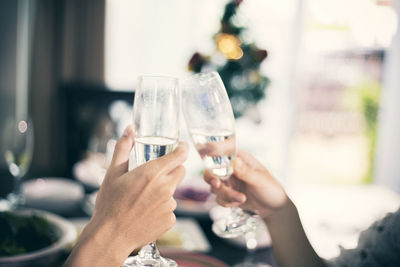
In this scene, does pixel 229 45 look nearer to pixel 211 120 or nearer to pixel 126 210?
pixel 211 120

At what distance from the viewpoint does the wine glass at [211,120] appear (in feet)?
2.53

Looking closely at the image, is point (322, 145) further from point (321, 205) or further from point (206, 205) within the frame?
point (206, 205)

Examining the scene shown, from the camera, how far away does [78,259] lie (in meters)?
0.62

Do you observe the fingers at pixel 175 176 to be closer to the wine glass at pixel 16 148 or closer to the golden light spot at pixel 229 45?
the wine glass at pixel 16 148

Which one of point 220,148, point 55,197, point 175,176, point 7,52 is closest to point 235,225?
point 220,148

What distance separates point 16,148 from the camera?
4.63 ft

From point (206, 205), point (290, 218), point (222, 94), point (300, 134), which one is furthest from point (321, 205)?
point (222, 94)

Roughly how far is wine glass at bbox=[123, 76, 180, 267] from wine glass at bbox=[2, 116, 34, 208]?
0.89 metres

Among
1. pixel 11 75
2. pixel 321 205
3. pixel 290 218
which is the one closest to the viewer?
pixel 290 218

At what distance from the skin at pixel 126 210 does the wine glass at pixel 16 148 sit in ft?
3.00

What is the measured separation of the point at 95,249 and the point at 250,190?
1.41 feet

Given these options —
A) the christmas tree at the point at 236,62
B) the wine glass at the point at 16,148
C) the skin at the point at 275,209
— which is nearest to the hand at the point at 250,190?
the skin at the point at 275,209

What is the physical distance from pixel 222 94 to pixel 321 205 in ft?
12.4

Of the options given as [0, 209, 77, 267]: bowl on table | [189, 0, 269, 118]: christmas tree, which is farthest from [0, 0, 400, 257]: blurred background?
[0, 209, 77, 267]: bowl on table
